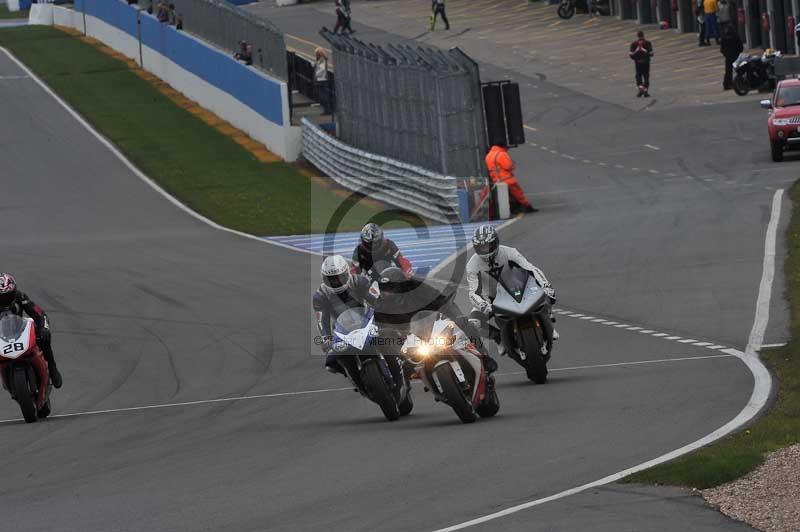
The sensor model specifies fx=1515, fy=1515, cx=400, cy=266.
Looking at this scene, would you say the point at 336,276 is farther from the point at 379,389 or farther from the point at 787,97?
the point at 787,97

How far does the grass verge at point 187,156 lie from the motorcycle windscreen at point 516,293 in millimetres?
16188

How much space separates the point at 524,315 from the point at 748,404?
2.50m

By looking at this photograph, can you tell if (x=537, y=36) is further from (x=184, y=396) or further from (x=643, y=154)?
(x=184, y=396)

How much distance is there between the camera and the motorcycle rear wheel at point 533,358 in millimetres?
14289

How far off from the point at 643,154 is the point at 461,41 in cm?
2573

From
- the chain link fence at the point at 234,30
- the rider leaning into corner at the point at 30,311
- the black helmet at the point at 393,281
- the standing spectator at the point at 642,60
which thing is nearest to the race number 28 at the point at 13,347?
the rider leaning into corner at the point at 30,311

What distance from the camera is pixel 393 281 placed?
12.8 m

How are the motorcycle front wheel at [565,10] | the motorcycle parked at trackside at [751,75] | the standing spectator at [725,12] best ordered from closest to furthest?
the motorcycle parked at trackside at [751,75], the standing spectator at [725,12], the motorcycle front wheel at [565,10]

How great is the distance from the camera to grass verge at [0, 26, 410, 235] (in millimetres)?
33094

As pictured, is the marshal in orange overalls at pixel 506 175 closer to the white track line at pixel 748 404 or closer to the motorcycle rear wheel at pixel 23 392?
the white track line at pixel 748 404

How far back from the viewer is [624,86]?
159ft

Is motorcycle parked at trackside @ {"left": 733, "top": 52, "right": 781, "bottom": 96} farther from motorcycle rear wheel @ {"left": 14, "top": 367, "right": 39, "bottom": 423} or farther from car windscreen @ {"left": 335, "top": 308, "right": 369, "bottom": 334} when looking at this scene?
car windscreen @ {"left": 335, "top": 308, "right": 369, "bottom": 334}

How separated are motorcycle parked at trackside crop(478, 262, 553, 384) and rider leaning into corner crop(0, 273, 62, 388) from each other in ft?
15.1

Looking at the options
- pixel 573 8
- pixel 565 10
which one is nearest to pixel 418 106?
pixel 565 10
